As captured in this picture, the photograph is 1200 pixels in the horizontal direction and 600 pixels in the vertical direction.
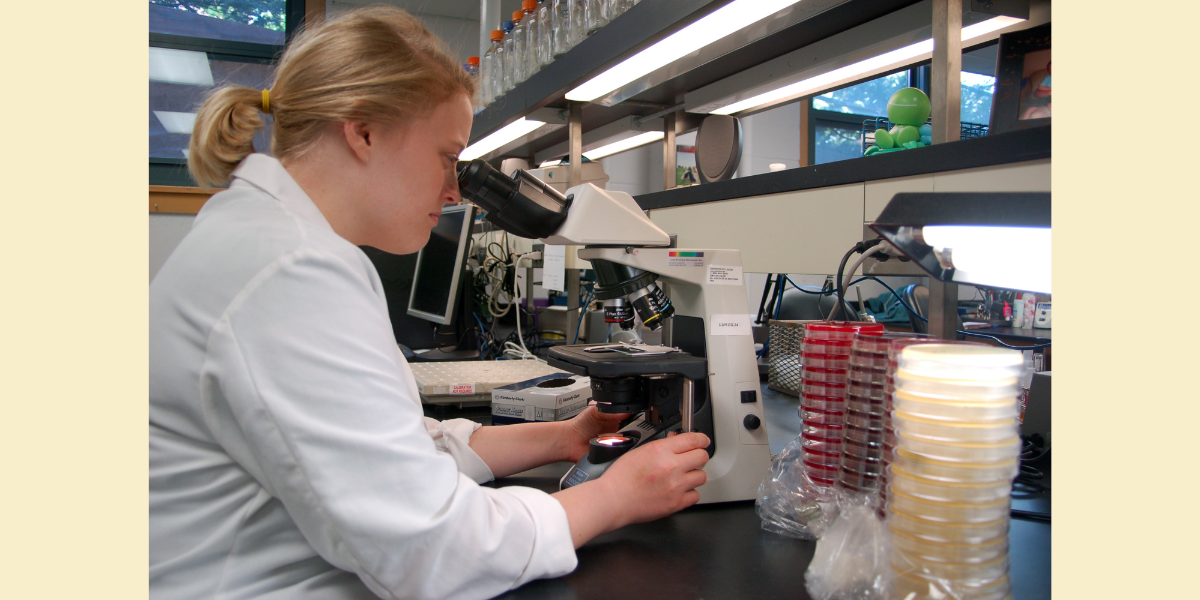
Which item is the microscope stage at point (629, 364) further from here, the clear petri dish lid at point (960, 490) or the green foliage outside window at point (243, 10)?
the green foliage outside window at point (243, 10)

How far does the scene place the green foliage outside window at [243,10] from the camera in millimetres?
3884

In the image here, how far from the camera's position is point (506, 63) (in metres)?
2.54

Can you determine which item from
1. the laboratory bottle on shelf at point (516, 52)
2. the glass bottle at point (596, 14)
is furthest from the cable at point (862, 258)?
the laboratory bottle on shelf at point (516, 52)

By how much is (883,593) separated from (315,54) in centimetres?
→ 85

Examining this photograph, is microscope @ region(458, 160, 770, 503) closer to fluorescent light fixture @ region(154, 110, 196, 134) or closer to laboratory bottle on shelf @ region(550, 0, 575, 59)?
laboratory bottle on shelf @ region(550, 0, 575, 59)

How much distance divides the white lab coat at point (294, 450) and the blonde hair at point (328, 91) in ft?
0.56

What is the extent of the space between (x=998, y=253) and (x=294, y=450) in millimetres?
668

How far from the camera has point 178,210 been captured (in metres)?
3.71

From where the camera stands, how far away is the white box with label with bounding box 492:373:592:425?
1.35 meters

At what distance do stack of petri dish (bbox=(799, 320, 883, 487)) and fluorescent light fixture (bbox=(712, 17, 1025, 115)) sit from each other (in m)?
0.72

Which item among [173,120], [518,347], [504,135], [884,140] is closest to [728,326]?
[884,140]

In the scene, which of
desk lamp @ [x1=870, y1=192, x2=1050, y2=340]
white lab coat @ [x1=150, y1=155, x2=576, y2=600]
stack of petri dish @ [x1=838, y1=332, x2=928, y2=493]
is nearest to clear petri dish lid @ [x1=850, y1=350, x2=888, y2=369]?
stack of petri dish @ [x1=838, y1=332, x2=928, y2=493]

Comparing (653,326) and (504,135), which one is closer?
(653,326)

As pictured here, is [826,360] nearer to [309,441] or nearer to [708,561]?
[708,561]
